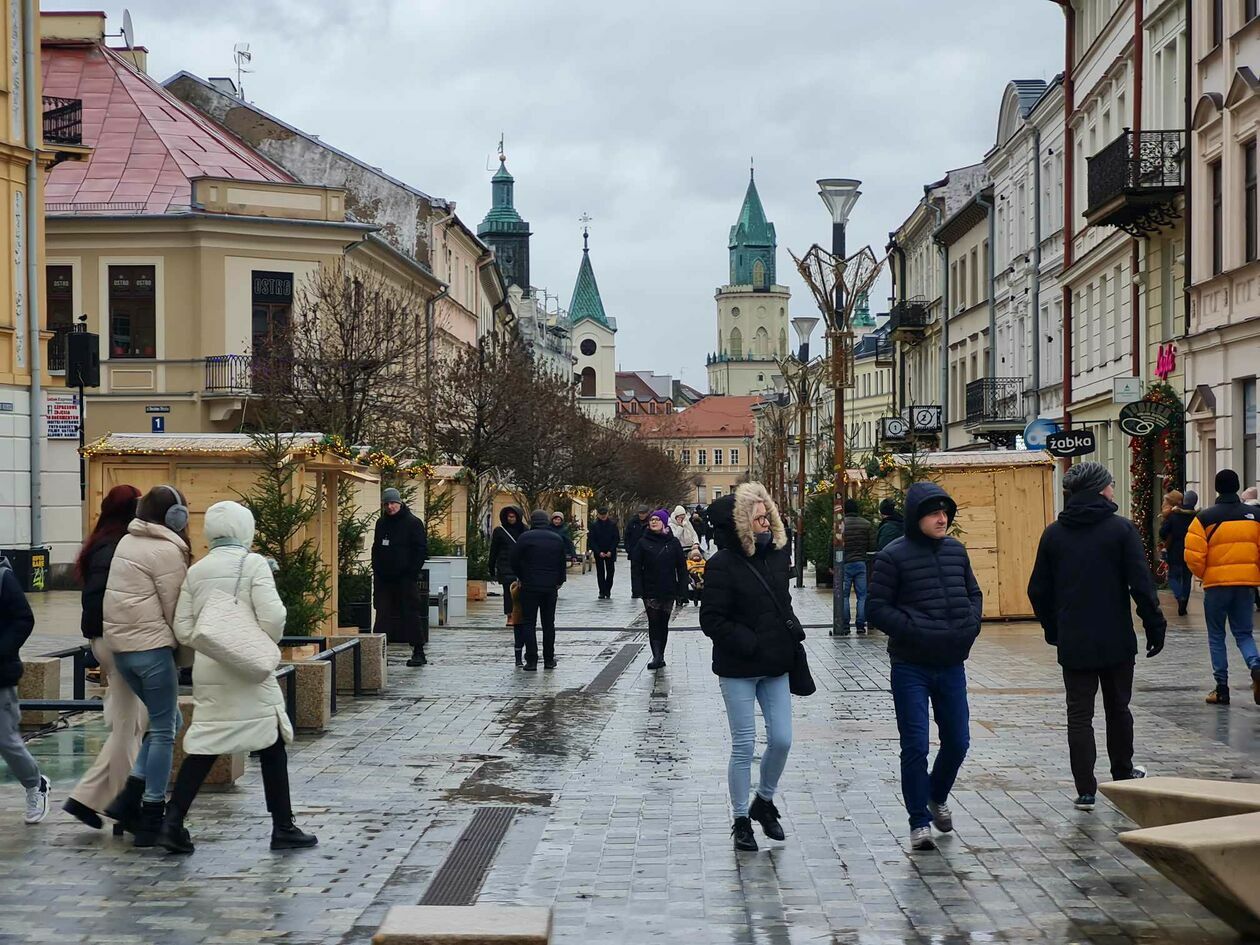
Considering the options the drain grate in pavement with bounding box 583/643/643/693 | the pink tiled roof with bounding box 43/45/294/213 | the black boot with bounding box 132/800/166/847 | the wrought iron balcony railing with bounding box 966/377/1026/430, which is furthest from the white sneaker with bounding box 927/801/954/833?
the wrought iron balcony railing with bounding box 966/377/1026/430

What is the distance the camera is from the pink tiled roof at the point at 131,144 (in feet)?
142

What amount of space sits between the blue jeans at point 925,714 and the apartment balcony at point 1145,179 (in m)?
23.2

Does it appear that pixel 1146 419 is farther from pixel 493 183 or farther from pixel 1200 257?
pixel 493 183

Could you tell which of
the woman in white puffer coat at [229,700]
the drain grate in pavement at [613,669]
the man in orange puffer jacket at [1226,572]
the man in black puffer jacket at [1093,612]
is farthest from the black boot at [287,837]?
the man in orange puffer jacket at [1226,572]

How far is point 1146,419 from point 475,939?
82.7 ft

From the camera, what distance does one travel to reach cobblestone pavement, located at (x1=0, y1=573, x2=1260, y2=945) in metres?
7.06

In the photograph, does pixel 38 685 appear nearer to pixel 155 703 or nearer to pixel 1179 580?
pixel 155 703

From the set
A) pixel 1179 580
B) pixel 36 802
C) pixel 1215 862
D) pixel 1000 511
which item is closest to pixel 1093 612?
pixel 1215 862

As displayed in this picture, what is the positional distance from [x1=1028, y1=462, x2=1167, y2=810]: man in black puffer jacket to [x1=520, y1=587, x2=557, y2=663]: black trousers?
8.85 meters

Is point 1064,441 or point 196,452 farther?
point 1064,441

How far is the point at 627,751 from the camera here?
12.1 m

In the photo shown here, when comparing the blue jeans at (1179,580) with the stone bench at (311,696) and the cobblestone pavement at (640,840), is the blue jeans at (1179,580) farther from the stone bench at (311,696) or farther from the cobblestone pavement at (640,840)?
the stone bench at (311,696)

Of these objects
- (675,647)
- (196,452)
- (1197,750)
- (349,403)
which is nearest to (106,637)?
(1197,750)

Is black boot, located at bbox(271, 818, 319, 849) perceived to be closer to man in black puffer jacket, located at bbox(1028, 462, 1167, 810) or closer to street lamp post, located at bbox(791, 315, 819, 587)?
man in black puffer jacket, located at bbox(1028, 462, 1167, 810)
